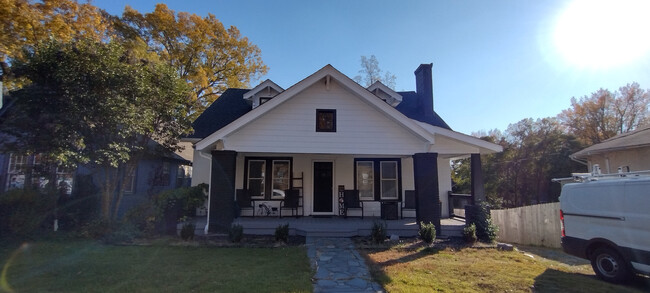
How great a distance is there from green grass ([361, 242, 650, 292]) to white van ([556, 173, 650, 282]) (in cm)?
40

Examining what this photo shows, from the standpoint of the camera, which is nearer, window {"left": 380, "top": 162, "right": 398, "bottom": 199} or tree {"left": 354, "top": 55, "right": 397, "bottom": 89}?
window {"left": 380, "top": 162, "right": 398, "bottom": 199}

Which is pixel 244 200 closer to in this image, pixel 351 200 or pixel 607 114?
pixel 351 200

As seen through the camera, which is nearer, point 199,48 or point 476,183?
point 476,183

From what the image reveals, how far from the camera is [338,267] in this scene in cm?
617

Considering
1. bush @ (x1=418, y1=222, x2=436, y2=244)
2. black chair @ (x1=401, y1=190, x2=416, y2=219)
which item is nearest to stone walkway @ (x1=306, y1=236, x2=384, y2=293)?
bush @ (x1=418, y1=222, x2=436, y2=244)

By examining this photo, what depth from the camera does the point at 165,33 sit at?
21.7 m

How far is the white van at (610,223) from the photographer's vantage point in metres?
Answer: 5.29

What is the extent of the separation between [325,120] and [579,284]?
692cm

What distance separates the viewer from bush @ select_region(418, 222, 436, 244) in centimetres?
834

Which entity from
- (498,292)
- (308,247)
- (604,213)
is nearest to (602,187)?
(604,213)

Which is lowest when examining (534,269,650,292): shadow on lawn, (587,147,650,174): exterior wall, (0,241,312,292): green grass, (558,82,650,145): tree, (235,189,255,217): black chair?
(534,269,650,292): shadow on lawn

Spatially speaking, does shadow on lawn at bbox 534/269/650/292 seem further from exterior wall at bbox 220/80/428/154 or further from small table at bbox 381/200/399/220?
small table at bbox 381/200/399/220

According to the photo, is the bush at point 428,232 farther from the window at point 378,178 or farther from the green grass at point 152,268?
the window at point 378,178

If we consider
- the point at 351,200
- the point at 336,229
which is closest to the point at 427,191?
the point at 336,229
